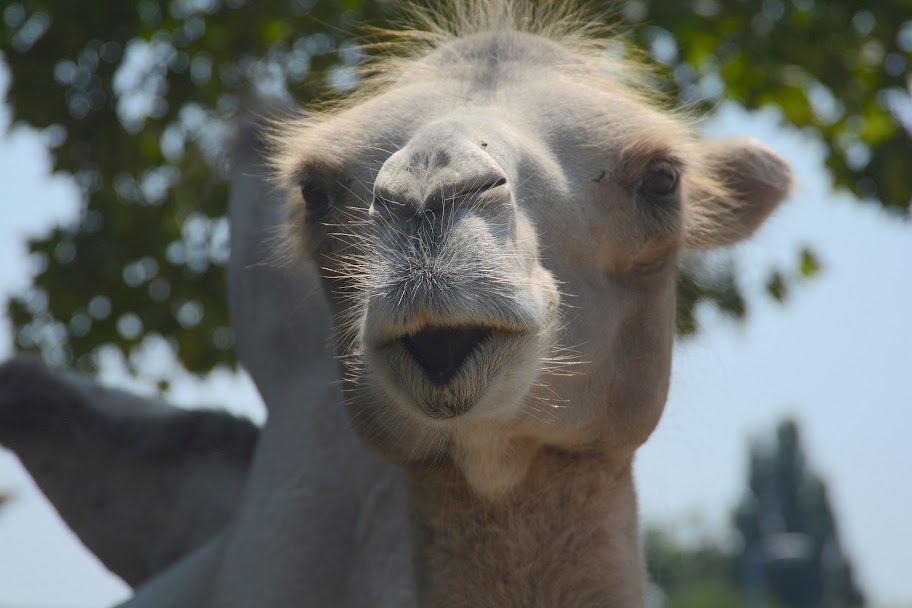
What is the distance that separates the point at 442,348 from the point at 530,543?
683mm

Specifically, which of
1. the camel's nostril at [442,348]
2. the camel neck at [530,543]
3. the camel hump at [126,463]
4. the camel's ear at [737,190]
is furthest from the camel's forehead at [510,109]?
the camel hump at [126,463]

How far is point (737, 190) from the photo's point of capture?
347 cm

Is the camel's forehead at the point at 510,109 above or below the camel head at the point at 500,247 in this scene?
above

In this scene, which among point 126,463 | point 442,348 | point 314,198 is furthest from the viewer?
point 126,463

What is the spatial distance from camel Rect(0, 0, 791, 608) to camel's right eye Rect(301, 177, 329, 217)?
10mm

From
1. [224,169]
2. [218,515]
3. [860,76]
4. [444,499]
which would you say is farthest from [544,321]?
[860,76]

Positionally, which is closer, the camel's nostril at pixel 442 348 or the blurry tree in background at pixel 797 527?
the camel's nostril at pixel 442 348

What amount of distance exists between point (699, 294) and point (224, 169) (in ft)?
7.45

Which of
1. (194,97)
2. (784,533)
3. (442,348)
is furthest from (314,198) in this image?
(784,533)

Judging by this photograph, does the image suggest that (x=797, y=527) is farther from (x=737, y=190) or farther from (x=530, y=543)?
(x=530, y=543)

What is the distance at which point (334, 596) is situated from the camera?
11.3 feet

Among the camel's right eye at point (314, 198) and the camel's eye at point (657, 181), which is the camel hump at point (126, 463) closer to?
the camel's right eye at point (314, 198)

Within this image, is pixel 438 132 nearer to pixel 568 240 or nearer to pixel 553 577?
pixel 568 240

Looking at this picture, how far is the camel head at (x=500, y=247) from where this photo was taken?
7.70 feet
